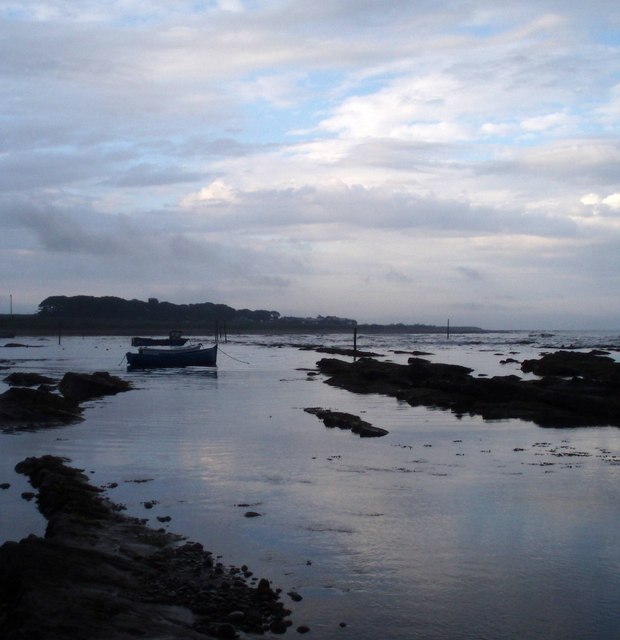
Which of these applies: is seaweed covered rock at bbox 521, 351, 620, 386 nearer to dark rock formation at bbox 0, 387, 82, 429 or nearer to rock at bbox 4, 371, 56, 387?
dark rock formation at bbox 0, 387, 82, 429

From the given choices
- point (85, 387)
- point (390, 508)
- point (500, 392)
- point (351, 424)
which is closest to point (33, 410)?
point (85, 387)

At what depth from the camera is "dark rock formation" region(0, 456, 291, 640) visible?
702 cm

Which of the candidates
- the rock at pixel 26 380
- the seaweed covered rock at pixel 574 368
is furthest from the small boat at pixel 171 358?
the seaweed covered rock at pixel 574 368

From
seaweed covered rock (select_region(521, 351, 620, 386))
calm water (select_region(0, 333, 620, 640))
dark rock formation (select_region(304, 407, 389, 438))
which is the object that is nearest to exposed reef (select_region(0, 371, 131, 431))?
calm water (select_region(0, 333, 620, 640))

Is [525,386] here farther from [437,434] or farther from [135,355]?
[135,355]

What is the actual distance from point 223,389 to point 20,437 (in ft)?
54.5

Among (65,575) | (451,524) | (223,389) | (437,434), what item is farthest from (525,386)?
(65,575)

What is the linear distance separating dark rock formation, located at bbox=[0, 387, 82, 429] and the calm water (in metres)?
0.94

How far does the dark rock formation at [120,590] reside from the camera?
702cm

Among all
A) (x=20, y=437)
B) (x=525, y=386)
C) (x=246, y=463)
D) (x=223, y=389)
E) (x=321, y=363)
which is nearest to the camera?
(x=246, y=463)

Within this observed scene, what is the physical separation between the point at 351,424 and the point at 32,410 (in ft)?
31.1

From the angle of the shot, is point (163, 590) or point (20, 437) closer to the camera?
point (163, 590)

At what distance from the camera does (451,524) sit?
39.1 ft

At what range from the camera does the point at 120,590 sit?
820cm
